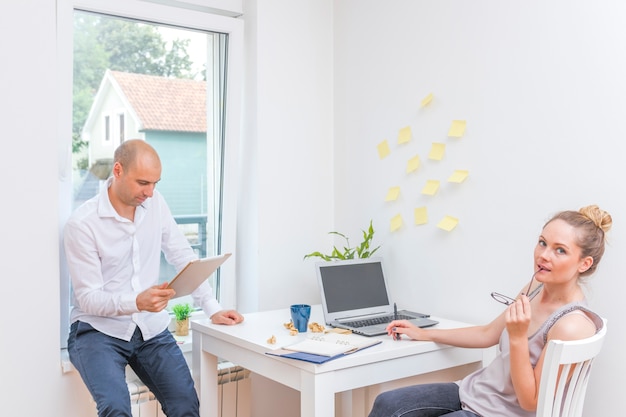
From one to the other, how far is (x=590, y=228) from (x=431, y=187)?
82 cm

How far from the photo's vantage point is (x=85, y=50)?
2500 mm

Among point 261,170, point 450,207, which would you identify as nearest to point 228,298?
point 261,170

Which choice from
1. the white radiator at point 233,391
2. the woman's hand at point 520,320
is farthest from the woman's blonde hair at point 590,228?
the white radiator at point 233,391

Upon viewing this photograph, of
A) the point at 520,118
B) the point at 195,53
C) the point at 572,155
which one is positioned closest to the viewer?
the point at 572,155

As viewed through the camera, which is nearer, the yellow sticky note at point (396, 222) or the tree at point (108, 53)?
the tree at point (108, 53)

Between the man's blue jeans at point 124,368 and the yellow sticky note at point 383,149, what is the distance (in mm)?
1129

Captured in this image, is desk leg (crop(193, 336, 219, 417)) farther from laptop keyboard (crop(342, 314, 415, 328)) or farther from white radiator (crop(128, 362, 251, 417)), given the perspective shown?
laptop keyboard (crop(342, 314, 415, 328))

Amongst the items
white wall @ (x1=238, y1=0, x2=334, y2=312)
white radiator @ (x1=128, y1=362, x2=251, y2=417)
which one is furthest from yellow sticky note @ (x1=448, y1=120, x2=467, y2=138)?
white radiator @ (x1=128, y1=362, x2=251, y2=417)

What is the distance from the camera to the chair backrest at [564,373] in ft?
5.08

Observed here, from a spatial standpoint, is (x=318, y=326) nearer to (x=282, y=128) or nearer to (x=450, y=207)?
(x=450, y=207)

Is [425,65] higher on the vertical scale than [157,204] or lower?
higher

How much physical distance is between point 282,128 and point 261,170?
22 cm

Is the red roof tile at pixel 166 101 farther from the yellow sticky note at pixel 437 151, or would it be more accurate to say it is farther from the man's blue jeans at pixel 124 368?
the yellow sticky note at pixel 437 151

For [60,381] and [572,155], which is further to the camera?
[60,381]
